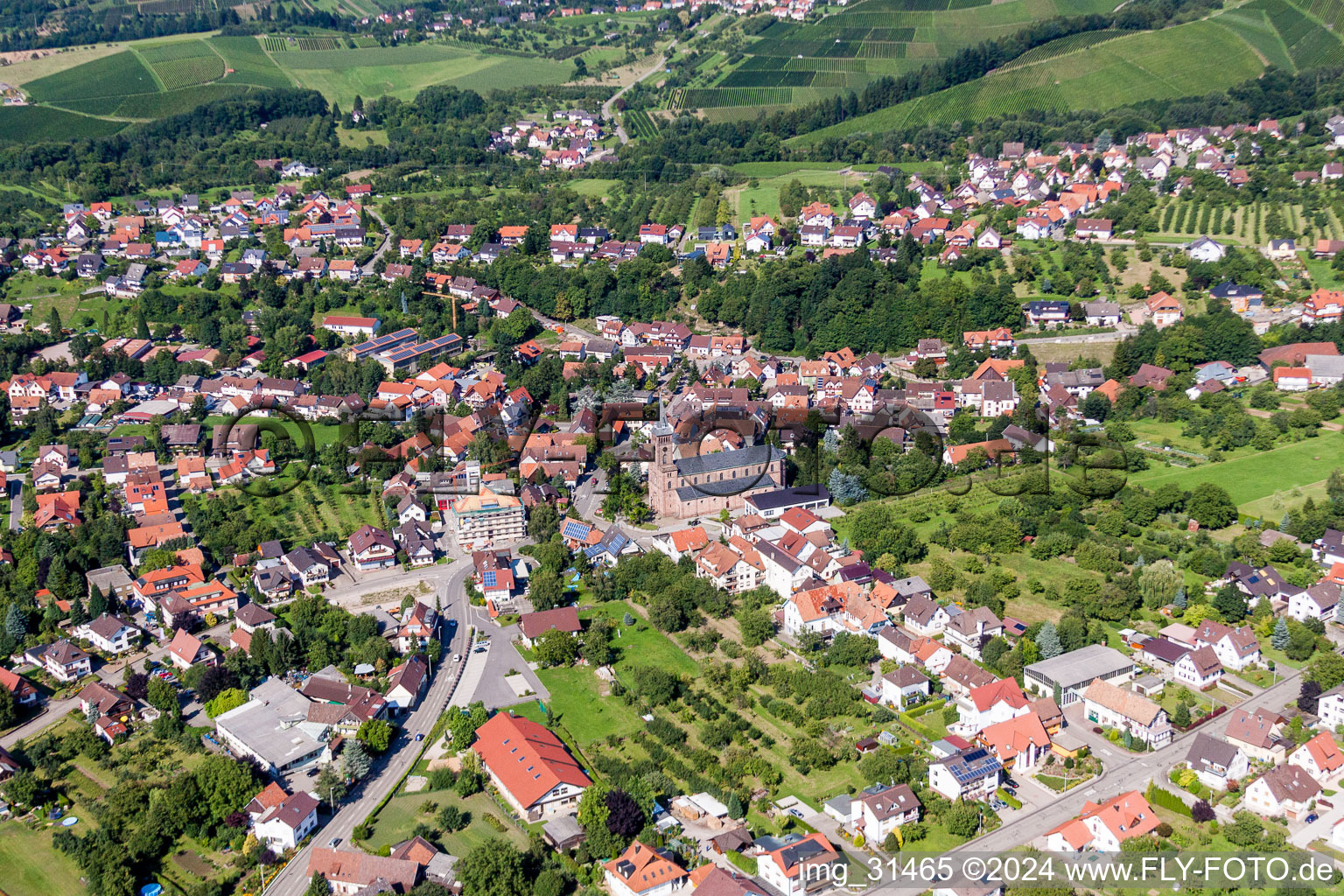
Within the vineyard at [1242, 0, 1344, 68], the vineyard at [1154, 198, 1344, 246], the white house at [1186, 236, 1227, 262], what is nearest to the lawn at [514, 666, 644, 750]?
the white house at [1186, 236, 1227, 262]

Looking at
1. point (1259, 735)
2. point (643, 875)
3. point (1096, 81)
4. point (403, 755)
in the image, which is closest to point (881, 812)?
point (643, 875)

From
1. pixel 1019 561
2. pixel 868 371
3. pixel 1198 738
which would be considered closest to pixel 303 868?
pixel 1198 738

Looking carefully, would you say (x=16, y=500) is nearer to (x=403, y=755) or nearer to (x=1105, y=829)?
(x=403, y=755)

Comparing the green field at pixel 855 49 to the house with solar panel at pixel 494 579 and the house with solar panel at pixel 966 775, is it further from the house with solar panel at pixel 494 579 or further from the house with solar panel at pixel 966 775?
the house with solar panel at pixel 966 775

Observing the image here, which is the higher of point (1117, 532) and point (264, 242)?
point (264, 242)

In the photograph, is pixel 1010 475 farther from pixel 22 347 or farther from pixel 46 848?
pixel 22 347

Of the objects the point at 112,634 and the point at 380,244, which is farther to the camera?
the point at 380,244

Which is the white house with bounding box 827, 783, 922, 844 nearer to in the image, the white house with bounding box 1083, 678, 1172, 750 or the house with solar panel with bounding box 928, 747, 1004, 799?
the house with solar panel with bounding box 928, 747, 1004, 799
